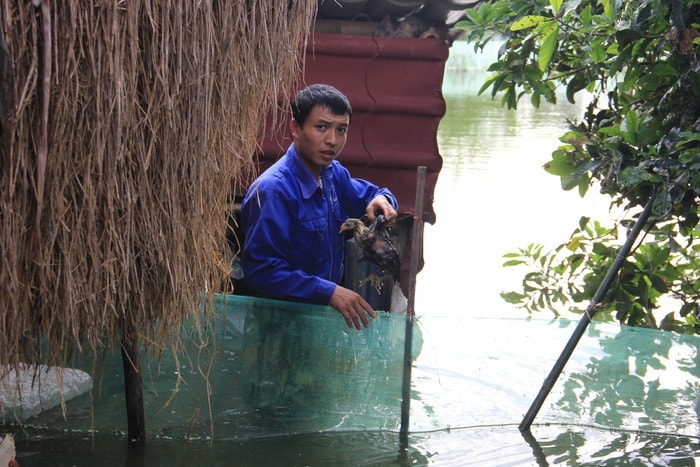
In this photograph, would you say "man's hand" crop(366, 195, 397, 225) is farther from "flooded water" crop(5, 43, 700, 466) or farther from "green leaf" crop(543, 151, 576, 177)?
"green leaf" crop(543, 151, 576, 177)

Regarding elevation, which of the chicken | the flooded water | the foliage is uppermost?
the chicken

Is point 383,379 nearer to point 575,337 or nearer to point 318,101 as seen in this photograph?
point 575,337

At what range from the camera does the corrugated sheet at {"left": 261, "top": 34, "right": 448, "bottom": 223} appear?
5.31m

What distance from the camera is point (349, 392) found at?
155 inches

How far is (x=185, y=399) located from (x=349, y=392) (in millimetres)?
684

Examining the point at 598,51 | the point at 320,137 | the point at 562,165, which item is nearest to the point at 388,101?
Answer: the point at 562,165

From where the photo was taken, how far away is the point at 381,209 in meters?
3.90

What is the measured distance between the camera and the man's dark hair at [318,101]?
12.7ft

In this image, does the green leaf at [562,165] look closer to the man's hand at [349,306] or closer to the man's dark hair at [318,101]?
the man's dark hair at [318,101]

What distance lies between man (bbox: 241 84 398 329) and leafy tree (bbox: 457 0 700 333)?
38.4 inches

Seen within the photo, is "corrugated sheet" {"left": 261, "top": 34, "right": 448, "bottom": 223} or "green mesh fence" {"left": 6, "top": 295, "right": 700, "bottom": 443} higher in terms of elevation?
"corrugated sheet" {"left": 261, "top": 34, "right": 448, "bottom": 223}

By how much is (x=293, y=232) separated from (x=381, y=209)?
0.39m

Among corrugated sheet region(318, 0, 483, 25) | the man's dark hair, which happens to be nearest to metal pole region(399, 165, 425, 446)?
the man's dark hair

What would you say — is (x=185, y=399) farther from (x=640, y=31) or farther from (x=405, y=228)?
(x=640, y=31)
